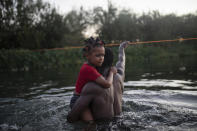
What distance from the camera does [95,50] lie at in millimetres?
3049

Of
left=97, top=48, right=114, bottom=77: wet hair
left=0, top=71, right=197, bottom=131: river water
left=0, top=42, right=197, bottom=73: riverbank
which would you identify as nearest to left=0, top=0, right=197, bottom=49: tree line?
left=0, top=42, right=197, bottom=73: riverbank

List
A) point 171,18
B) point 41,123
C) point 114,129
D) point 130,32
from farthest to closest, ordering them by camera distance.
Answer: point 130,32 < point 171,18 < point 41,123 < point 114,129

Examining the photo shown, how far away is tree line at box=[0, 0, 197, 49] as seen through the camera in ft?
68.0

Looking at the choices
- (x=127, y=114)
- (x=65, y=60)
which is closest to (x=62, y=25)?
(x=65, y=60)

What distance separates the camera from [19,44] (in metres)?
21.3

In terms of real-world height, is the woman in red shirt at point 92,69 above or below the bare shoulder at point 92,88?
above

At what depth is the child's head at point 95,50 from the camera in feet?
10.0

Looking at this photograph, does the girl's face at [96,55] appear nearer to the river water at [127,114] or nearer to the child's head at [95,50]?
the child's head at [95,50]

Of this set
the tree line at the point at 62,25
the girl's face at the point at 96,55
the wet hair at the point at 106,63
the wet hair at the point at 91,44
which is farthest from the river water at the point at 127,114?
the tree line at the point at 62,25

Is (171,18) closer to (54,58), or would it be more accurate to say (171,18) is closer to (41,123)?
(54,58)

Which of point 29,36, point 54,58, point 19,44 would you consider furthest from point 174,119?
point 19,44

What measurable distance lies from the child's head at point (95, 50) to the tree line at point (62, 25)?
9194 mm

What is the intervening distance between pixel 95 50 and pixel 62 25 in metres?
23.3

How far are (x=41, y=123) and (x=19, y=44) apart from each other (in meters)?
19.6
